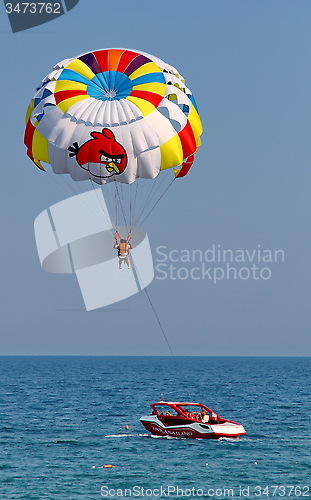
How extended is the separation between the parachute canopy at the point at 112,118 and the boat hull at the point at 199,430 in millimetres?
16200

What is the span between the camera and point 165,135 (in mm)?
39000

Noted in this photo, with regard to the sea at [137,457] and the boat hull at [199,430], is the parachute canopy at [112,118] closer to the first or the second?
the sea at [137,457]

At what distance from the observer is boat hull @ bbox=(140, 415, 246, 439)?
48.0m

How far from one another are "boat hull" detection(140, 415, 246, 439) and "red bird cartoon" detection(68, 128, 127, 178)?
55.4ft

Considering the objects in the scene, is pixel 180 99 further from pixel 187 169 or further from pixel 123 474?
pixel 123 474

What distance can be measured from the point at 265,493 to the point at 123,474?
733cm

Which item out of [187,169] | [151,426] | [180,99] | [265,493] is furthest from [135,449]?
[180,99]

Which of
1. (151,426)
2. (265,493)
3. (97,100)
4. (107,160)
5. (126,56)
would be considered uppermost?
(126,56)

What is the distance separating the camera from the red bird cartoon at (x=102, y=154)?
38.2 meters

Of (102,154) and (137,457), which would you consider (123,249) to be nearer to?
(102,154)

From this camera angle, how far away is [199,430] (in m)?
48.2

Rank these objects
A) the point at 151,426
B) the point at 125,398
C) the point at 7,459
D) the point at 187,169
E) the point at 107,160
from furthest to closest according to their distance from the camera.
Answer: the point at 125,398 → the point at 151,426 → the point at 7,459 → the point at 187,169 → the point at 107,160

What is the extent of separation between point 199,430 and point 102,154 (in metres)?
18.3

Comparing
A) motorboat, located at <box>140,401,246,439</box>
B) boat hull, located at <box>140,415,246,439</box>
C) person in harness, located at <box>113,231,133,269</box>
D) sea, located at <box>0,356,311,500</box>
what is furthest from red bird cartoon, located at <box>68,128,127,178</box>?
boat hull, located at <box>140,415,246,439</box>
